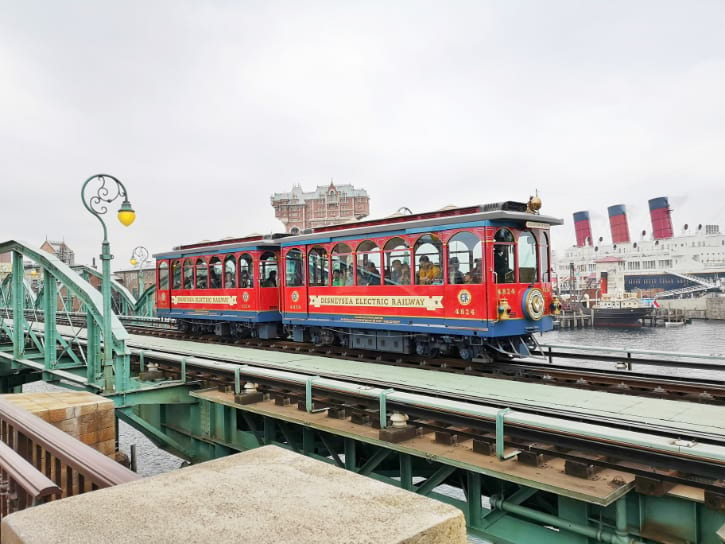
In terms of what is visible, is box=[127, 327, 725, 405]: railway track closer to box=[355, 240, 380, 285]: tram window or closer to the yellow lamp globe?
box=[355, 240, 380, 285]: tram window

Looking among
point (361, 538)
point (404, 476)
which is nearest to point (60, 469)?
point (361, 538)

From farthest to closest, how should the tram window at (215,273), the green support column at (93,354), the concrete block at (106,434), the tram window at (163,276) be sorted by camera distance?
the tram window at (163,276), the tram window at (215,273), the green support column at (93,354), the concrete block at (106,434)

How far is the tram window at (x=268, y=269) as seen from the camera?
17.2m

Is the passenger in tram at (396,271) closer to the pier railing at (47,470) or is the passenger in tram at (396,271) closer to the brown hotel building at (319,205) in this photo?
the pier railing at (47,470)

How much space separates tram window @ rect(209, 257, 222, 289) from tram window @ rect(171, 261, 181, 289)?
220cm

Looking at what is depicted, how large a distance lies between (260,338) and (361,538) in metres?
16.5

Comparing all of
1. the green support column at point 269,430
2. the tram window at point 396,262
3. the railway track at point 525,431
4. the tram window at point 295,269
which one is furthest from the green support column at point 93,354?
the tram window at point 396,262

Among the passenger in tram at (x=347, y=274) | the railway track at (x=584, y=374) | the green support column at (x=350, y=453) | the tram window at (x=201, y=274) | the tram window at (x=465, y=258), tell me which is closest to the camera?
the green support column at (x=350, y=453)

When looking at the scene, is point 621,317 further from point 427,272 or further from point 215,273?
point 427,272

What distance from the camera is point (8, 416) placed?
134 inches

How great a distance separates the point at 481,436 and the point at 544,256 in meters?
6.96

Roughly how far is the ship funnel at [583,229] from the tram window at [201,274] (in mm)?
91511

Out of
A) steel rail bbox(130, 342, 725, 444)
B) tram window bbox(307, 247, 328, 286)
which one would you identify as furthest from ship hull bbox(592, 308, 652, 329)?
steel rail bbox(130, 342, 725, 444)

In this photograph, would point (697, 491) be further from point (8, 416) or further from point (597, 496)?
Result: point (8, 416)
